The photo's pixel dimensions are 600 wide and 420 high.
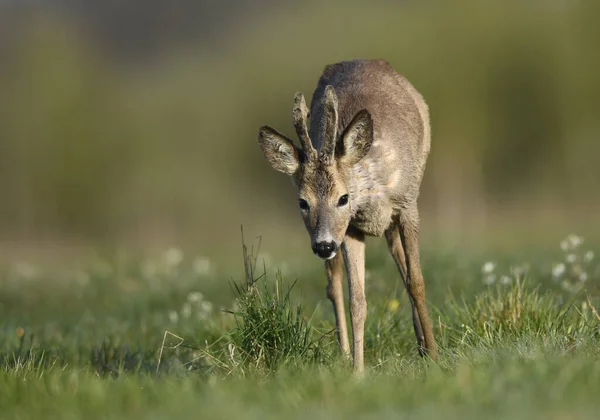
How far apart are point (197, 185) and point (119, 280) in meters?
41.2

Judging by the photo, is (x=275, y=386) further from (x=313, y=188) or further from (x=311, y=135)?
(x=311, y=135)

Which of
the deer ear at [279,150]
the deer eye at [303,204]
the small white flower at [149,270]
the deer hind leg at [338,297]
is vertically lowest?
the small white flower at [149,270]

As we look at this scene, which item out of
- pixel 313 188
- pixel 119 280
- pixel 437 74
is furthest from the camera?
pixel 437 74

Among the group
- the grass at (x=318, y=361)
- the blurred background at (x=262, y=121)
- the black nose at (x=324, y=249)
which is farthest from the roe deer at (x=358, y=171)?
the blurred background at (x=262, y=121)

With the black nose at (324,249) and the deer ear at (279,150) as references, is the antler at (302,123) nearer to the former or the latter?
the deer ear at (279,150)

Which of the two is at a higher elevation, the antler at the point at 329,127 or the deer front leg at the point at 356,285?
the antler at the point at 329,127

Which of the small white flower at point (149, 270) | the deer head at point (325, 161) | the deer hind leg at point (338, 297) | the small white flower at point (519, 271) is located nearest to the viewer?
the deer head at point (325, 161)

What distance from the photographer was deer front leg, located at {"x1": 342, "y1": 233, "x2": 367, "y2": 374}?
25.4 feet

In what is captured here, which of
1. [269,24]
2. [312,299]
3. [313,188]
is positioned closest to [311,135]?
[313,188]

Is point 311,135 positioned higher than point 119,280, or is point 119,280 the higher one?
point 311,135

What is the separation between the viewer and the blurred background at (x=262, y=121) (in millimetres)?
37750

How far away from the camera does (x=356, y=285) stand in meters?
8.05

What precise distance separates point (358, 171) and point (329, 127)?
51 cm

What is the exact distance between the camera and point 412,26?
39.9 m
